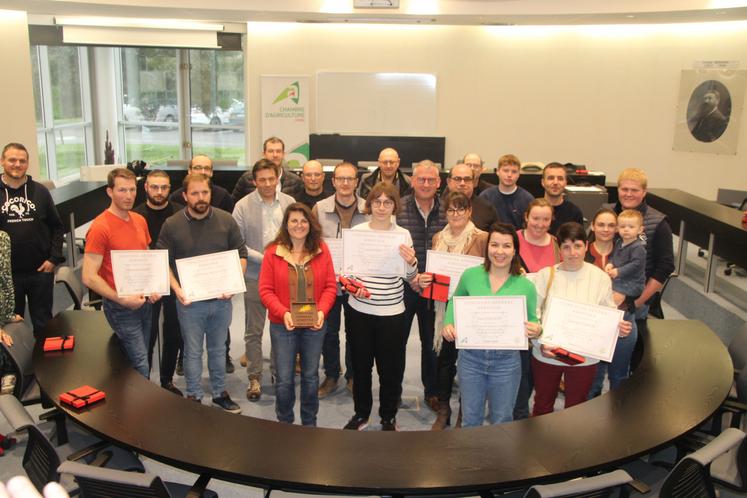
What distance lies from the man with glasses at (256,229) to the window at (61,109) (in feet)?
29.1

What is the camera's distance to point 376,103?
11.7m

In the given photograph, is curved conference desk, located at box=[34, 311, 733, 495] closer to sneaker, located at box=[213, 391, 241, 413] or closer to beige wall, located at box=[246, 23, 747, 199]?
sneaker, located at box=[213, 391, 241, 413]

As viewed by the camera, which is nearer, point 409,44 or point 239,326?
point 239,326

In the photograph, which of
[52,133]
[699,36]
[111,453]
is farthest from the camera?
[52,133]

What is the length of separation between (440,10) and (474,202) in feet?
18.8

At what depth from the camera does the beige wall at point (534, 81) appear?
11.1m

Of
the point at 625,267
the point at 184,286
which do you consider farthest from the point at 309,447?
the point at 625,267

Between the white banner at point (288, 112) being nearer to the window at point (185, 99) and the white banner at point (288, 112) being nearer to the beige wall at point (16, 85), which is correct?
the window at point (185, 99)

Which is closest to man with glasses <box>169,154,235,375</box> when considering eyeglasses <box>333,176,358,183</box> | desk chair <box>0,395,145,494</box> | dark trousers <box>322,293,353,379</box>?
dark trousers <box>322,293,353,379</box>

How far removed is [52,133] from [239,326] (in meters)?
8.35

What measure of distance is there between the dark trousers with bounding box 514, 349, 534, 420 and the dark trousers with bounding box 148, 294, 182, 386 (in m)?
2.32

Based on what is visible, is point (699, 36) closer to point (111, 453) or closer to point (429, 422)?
point (429, 422)

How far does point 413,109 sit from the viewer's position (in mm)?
11664

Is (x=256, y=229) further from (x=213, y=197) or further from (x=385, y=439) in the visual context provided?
(x=385, y=439)
